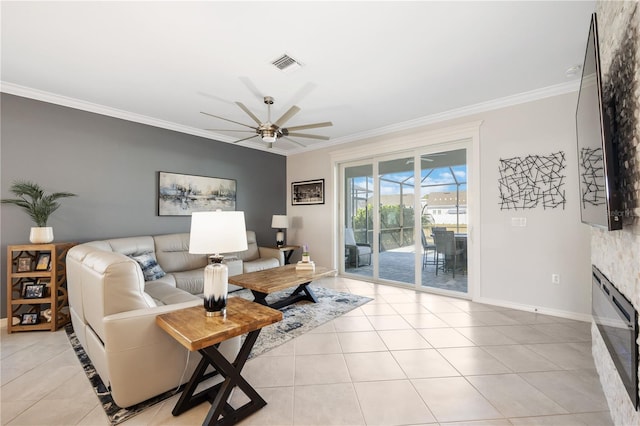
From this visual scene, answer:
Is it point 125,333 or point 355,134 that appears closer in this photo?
point 125,333

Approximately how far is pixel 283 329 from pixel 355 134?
3.56 m

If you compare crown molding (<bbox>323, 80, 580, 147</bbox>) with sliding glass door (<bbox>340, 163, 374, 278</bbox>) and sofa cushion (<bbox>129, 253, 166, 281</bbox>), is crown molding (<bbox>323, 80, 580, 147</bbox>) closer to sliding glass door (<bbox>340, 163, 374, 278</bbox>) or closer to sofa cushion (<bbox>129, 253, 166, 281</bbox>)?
sliding glass door (<bbox>340, 163, 374, 278</bbox>)

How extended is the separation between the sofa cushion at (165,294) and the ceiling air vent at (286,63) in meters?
2.36

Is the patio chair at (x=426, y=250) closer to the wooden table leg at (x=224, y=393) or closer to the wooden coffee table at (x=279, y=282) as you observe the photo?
the wooden coffee table at (x=279, y=282)

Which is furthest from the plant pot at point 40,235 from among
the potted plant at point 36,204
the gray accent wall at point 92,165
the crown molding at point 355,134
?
the crown molding at point 355,134

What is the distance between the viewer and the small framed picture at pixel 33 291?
286 centimetres

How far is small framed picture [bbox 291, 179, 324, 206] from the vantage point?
5572 mm

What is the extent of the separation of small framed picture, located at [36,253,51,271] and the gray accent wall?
0.42 meters

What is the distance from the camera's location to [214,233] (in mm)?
1623

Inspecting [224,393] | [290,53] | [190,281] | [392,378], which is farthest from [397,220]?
[224,393]

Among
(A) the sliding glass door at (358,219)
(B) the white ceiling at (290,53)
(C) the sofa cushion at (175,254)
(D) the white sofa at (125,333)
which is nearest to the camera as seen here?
(D) the white sofa at (125,333)

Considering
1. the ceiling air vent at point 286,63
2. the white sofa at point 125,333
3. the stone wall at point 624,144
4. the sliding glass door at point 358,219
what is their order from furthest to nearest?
the sliding glass door at point 358,219 < the ceiling air vent at point 286,63 < the white sofa at point 125,333 < the stone wall at point 624,144

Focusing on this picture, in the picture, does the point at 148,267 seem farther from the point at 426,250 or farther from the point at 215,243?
the point at 426,250

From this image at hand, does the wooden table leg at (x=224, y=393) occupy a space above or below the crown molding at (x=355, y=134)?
below
